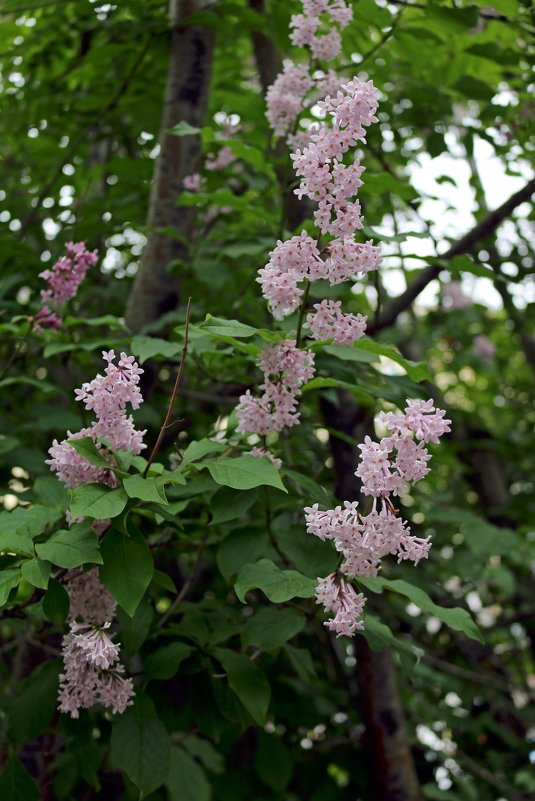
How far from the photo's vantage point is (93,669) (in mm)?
1597

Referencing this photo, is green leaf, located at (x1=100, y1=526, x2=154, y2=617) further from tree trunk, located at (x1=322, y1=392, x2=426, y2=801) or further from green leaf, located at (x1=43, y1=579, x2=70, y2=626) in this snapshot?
tree trunk, located at (x1=322, y1=392, x2=426, y2=801)

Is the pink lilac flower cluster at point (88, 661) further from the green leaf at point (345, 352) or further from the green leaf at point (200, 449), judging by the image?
the green leaf at point (345, 352)

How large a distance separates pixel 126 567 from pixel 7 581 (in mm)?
213

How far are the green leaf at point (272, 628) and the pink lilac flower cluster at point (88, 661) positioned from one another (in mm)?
272

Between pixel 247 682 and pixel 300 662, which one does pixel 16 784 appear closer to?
pixel 247 682

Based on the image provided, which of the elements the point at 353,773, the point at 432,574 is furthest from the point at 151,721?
the point at 432,574

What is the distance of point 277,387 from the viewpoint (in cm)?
174

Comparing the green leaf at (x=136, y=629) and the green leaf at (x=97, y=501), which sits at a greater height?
the green leaf at (x=97, y=501)

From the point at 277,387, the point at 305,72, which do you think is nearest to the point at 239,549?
the point at 277,387

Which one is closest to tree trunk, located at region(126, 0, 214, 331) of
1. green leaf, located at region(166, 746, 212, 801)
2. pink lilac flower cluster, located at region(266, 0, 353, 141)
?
pink lilac flower cluster, located at region(266, 0, 353, 141)

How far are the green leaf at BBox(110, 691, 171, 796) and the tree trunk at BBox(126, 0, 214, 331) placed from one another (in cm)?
138

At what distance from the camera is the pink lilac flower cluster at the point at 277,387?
1.71m

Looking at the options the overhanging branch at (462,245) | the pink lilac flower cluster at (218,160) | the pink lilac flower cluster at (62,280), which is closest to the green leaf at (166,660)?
the pink lilac flower cluster at (62,280)

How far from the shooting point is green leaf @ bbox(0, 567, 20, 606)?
4.59 feet
